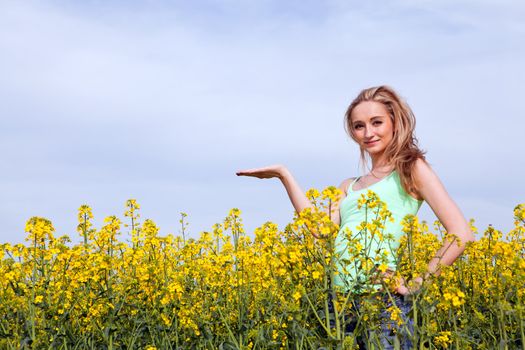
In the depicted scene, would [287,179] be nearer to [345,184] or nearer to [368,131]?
[345,184]

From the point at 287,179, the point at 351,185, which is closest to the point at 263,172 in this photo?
the point at 287,179

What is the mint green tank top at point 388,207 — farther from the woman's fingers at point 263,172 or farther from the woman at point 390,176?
the woman's fingers at point 263,172

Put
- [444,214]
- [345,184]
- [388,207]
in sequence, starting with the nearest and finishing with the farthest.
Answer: [444,214]
[388,207]
[345,184]

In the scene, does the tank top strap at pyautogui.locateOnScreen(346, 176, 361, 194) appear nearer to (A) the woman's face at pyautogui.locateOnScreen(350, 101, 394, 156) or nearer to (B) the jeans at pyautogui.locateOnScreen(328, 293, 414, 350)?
(A) the woman's face at pyautogui.locateOnScreen(350, 101, 394, 156)

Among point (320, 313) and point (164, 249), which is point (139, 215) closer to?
point (164, 249)

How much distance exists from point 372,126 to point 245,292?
1307mm

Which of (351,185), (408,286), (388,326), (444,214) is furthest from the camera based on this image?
(351,185)

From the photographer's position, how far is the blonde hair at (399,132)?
3.94 metres

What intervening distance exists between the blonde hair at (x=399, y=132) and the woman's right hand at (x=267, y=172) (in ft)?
1.74

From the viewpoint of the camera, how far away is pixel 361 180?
429 centimetres

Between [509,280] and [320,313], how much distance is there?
1.11 m

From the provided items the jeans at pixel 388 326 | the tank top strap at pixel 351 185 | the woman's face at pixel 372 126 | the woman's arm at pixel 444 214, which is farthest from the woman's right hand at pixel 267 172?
the jeans at pixel 388 326

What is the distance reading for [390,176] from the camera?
4.06 meters

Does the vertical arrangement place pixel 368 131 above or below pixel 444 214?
above
